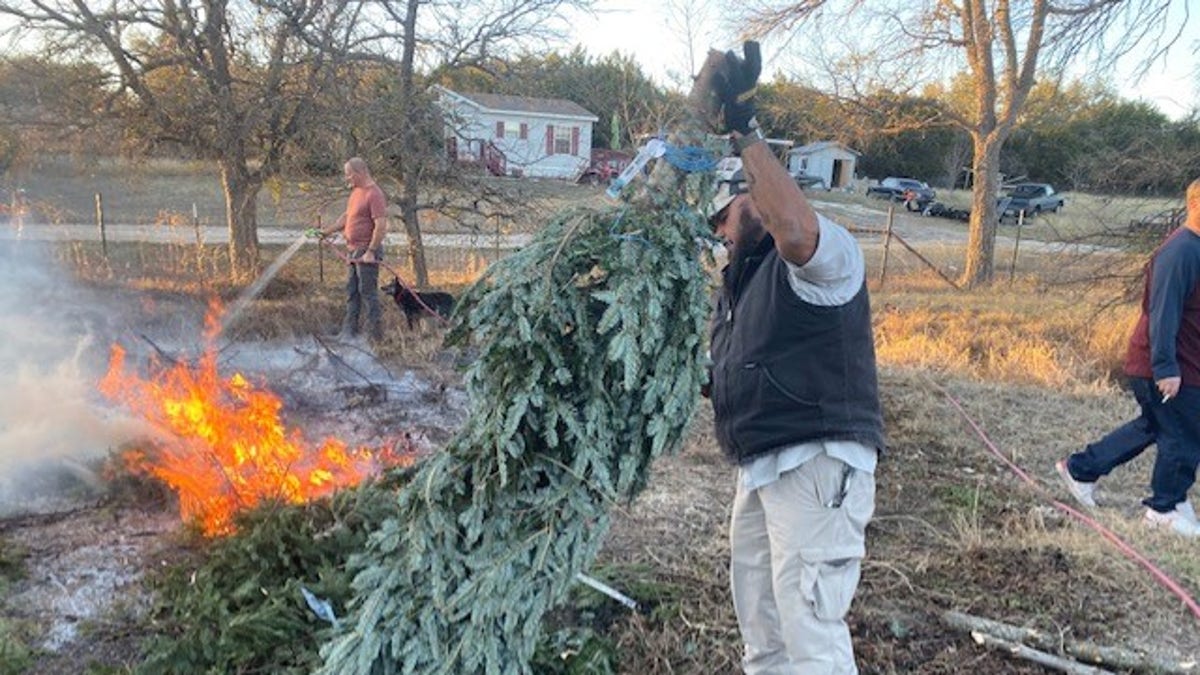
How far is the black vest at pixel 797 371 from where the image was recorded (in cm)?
272

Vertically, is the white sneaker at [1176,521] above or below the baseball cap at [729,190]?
below

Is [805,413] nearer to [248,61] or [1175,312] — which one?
[1175,312]

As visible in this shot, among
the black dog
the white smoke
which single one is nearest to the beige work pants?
the white smoke

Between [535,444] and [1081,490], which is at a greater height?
[535,444]

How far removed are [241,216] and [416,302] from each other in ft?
16.4

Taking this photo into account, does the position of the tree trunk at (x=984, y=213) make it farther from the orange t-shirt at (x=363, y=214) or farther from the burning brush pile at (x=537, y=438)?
the burning brush pile at (x=537, y=438)

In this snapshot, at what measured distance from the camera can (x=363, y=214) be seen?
900 cm

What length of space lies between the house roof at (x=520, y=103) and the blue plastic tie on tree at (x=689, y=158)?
8737 millimetres

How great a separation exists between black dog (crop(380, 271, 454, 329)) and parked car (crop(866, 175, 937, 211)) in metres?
31.1

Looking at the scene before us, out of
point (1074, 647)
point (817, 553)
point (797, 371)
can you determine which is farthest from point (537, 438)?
point (1074, 647)

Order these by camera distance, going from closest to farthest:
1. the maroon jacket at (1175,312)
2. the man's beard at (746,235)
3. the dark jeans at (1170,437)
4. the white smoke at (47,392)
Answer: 1. the man's beard at (746,235)
2. the maroon jacket at (1175,312)
3. the dark jeans at (1170,437)
4. the white smoke at (47,392)

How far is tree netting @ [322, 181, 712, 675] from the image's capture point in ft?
8.06

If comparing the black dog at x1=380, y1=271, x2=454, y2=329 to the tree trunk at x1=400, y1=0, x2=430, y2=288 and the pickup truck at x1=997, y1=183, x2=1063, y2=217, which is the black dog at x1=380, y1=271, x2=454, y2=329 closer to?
the tree trunk at x1=400, y1=0, x2=430, y2=288

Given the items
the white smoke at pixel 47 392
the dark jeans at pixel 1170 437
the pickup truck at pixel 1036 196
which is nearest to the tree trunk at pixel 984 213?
the dark jeans at pixel 1170 437
